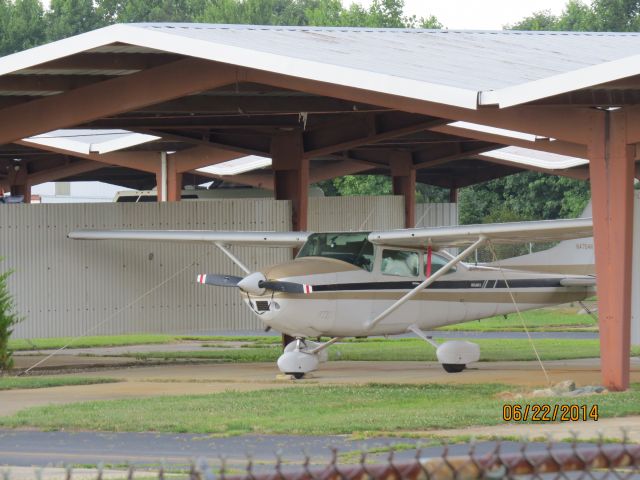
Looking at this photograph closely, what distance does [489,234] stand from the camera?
58.4 ft

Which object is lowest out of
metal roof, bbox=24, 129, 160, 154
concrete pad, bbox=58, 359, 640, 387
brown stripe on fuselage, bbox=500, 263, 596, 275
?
concrete pad, bbox=58, 359, 640, 387

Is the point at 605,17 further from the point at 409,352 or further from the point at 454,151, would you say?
the point at 409,352

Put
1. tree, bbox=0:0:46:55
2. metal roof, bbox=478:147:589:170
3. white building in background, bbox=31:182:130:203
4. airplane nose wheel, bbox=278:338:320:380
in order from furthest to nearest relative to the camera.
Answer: tree, bbox=0:0:46:55, white building in background, bbox=31:182:130:203, metal roof, bbox=478:147:589:170, airplane nose wheel, bbox=278:338:320:380

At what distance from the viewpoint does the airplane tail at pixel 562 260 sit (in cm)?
2128

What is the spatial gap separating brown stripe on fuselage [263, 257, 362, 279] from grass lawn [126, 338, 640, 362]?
4.46 meters

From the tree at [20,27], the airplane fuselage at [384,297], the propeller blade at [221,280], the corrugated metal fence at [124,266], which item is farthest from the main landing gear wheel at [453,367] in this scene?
the tree at [20,27]

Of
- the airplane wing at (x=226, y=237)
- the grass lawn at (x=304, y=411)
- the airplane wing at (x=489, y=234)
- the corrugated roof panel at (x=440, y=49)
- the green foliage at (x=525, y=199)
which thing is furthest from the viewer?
the green foliage at (x=525, y=199)

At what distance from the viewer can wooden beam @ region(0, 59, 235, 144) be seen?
1802 cm

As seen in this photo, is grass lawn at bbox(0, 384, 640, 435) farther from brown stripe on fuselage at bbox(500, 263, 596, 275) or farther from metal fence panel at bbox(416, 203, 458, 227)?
metal fence panel at bbox(416, 203, 458, 227)

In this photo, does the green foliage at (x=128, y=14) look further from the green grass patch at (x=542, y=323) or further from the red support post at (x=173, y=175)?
the red support post at (x=173, y=175)

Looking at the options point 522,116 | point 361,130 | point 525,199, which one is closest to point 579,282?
point 361,130

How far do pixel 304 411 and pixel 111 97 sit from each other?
23.5 ft

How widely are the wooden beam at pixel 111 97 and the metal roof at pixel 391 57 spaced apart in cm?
41

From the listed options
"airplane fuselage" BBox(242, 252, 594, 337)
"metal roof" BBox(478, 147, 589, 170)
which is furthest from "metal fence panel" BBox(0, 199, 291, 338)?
"metal roof" BBox(478, 147, 589, 170)
